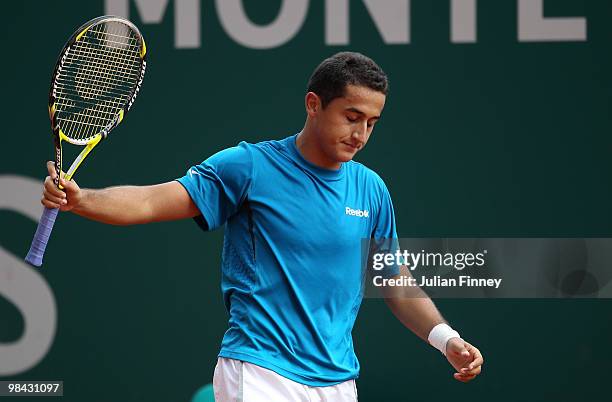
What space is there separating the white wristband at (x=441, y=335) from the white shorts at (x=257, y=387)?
17.3 inches

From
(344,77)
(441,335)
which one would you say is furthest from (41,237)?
(441,335)

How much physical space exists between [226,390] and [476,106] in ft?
9.02

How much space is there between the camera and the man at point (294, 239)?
3.45 meters

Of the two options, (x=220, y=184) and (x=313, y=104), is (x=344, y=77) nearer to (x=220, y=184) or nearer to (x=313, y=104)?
(x=313, y=104)

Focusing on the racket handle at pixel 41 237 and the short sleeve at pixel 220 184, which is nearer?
the racket handle at pixel 41 237

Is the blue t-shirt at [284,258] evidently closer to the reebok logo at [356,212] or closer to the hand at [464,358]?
the reebok logo at [356,212]

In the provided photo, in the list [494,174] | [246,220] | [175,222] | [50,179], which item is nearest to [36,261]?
[50,179]

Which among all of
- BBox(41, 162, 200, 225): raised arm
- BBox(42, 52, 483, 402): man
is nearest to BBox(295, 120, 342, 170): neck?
BBox(42, 52, 483, 402): man

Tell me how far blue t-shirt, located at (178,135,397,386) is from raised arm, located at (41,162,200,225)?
0.06 m

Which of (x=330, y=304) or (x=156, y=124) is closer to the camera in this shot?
(x=330, y=304)

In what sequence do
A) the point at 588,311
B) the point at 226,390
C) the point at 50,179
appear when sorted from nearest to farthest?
the point at 50,179, the point at 226,390, the point at 588,311

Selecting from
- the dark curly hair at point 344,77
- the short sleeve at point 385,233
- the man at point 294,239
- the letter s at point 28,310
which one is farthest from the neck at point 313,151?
the letter s at point 28,310

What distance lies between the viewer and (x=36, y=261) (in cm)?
306

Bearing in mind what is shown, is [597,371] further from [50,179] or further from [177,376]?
[50,179]
